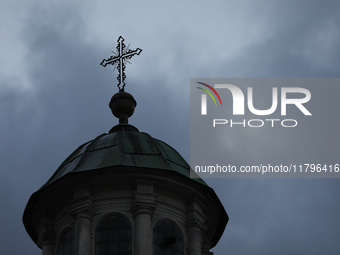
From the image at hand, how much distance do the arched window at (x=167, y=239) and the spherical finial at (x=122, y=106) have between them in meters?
6.10

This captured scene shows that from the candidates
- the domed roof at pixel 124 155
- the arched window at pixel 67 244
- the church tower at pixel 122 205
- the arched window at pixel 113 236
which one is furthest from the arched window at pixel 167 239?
the arched window at pixel 67 244

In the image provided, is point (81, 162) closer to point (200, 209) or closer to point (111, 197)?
point (111, 197)

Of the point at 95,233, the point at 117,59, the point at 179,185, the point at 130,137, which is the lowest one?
the point at 95,233

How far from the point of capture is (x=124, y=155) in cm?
2923

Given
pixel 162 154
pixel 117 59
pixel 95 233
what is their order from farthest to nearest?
pixel 117 59
pixel 162 154
pixel 95 233

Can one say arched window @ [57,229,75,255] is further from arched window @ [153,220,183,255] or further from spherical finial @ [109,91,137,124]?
spherical finial @ [109,91,137,124]

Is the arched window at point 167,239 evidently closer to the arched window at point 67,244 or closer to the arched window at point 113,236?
the arched window at point 113,236

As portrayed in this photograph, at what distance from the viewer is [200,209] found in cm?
2944

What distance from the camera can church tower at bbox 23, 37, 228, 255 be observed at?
27.6 metres

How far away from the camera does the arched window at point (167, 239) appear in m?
27.8

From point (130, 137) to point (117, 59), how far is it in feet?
17.5

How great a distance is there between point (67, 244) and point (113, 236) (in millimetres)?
1807

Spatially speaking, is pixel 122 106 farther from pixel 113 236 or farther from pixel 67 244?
pixel 113 236

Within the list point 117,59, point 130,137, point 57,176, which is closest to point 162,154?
point 130,137
